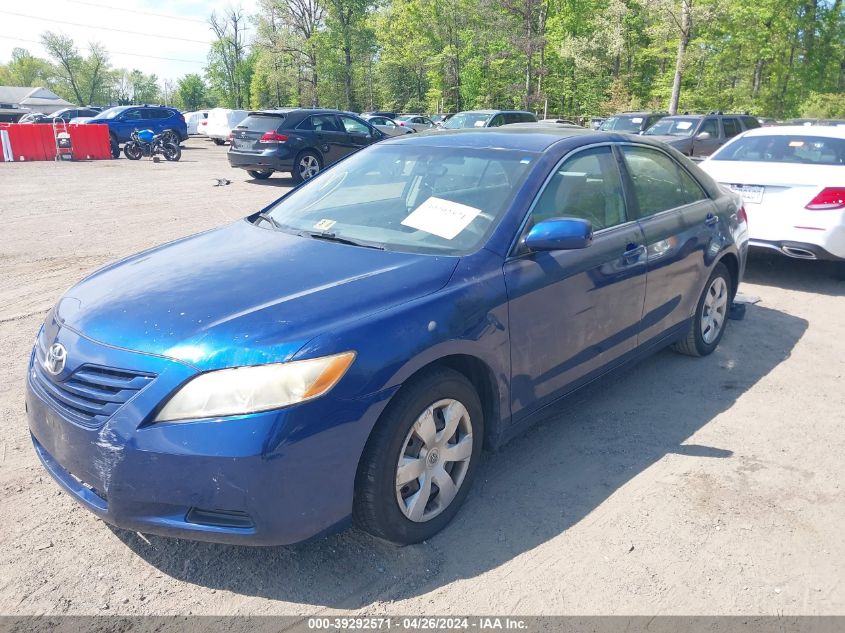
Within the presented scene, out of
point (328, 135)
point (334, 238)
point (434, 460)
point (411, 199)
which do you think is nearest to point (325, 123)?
point (328, 135)

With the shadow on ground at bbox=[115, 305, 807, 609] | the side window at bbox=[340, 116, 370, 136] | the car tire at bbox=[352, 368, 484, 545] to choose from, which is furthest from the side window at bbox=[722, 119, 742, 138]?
the car tire at bbox=[352, 368, 484, 545]

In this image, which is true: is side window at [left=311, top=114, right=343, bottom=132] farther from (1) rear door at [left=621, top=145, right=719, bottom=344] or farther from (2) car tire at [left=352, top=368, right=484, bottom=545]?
(2) car tire at [left=352, top=368, right=484, bottom=545]

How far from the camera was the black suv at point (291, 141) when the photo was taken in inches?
598

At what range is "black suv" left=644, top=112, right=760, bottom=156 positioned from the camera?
15.9m

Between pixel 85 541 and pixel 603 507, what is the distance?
2.33 meters

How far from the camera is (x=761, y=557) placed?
283 centimetres

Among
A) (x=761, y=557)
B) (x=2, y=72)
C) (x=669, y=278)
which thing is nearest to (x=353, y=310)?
(x=761, y=557)

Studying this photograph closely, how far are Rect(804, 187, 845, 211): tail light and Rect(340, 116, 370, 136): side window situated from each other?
11928 mm

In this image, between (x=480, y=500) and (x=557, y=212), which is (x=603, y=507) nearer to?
(x=480, y=500)

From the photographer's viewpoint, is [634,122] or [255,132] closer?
[255,132]

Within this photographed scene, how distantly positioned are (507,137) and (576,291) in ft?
3.46

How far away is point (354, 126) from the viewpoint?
1691 cm

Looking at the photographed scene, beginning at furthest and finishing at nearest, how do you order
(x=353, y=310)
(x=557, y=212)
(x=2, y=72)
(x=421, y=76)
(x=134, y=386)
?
(x=2, y=72) < (x=421, y=76) < (x=557, y=212) < (x=353, y=310) < (x=134, y=386)

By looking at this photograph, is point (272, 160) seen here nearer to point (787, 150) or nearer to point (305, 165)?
point (305, 165)
